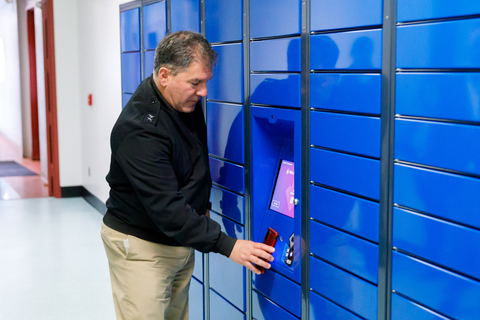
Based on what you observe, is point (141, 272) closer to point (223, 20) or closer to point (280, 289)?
point (280, 289)

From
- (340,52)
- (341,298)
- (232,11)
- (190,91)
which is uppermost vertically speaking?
(232,11)

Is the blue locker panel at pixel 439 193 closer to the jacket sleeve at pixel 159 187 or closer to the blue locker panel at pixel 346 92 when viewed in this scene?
the blue locker panel at pixel 346 92

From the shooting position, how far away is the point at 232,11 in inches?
94.2

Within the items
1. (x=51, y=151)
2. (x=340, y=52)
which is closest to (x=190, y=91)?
(x=340, y=52)

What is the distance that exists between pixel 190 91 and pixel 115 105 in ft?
10.6

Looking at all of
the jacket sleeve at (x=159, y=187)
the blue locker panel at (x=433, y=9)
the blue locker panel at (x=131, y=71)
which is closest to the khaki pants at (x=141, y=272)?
the jacket sleeve at (x=159, y=187)

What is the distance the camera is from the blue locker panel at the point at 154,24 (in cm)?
308

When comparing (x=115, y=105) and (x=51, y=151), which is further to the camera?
(x=51, y=151)

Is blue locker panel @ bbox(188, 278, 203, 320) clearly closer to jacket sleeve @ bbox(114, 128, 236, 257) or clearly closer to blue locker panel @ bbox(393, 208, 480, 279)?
jacket sleeve @ bbox(114, 128, 236, 257)

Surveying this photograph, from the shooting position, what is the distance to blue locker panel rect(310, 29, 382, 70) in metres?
1.65

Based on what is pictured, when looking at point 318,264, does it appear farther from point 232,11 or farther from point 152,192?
point 232,11

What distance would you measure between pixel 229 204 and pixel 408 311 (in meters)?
1.15

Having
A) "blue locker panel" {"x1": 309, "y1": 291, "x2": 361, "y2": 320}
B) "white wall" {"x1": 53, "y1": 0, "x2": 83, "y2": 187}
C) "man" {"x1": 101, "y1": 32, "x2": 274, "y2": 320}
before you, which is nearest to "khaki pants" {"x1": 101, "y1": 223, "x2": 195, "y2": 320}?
"man" {"x1": 101, "y1": 32, "x2": 274, "y2": 320}

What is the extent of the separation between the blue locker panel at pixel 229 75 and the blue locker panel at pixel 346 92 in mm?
526
